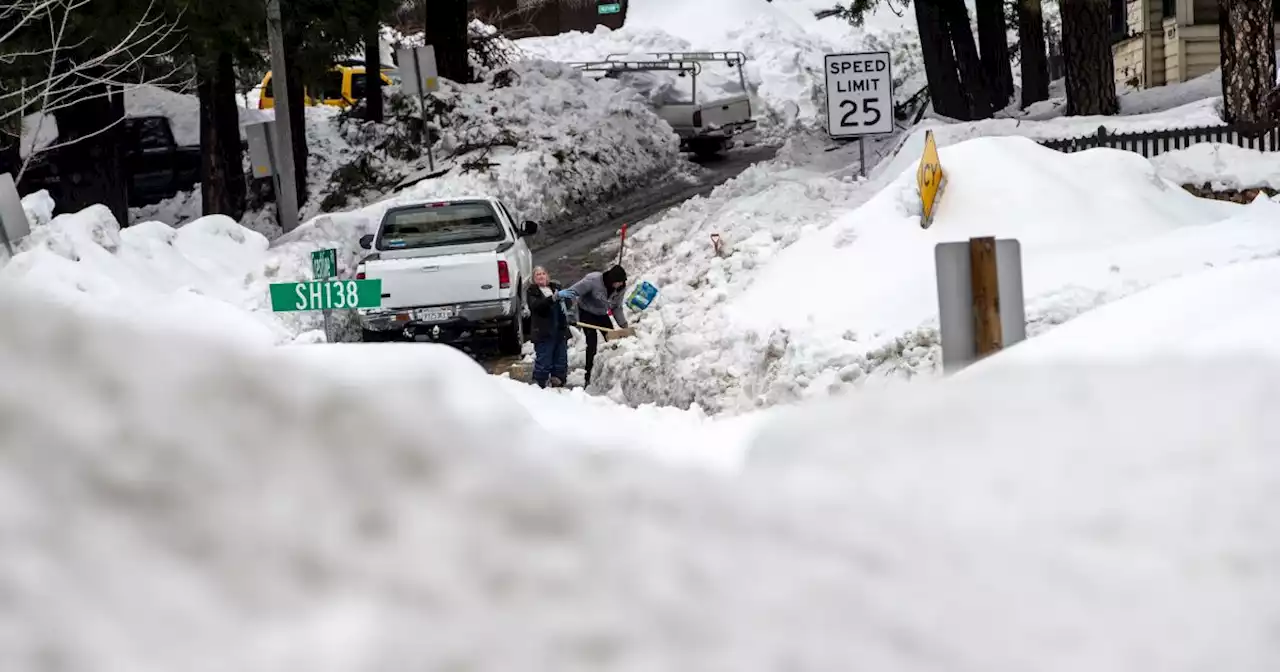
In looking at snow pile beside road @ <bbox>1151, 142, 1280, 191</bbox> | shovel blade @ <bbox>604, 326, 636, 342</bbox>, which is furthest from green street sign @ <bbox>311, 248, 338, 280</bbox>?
snow pile beside road @ <bbox>1151, 142, 1280, 191</bbox>

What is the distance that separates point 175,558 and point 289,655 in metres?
0.15

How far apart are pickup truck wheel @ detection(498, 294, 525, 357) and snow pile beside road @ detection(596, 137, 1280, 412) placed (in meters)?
1.41

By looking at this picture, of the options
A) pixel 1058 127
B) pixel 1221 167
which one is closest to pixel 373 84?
pixel 1058 127

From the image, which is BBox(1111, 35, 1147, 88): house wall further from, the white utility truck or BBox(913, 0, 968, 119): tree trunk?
the white utility truck

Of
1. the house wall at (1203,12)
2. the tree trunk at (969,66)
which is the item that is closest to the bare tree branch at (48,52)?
the tree trunk at (969,66)

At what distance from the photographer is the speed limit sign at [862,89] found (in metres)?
17.8

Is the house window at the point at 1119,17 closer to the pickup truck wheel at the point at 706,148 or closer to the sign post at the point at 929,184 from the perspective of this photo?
the pickup truck wheel at the point at 706,148

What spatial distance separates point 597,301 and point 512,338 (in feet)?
5.19

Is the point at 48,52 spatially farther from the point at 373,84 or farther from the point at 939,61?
the point at 939,61

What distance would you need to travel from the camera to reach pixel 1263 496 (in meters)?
2.92

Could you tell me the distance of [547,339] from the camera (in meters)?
13.4

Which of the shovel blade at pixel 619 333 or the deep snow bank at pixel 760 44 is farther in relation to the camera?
Answer: the deep snow bank at pixel 760 44

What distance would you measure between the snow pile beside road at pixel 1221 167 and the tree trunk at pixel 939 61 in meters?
10.9

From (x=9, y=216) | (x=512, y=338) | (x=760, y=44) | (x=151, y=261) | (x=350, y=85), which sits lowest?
(x=512, y=338)
